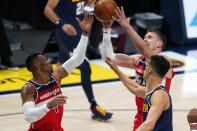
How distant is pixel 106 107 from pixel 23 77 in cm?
242

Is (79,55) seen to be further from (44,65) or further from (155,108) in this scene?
(155,108)

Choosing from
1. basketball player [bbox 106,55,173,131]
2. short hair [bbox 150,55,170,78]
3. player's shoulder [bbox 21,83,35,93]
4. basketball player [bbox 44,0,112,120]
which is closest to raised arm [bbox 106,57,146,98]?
basketball player [bbox 106,55,173,131]

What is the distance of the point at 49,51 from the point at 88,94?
4.49m

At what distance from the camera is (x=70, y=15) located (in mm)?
6910

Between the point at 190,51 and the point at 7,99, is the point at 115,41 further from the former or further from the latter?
the point at 7,99

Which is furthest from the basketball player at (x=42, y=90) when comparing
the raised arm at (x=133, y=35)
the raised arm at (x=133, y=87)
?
the raised arm at (x=133, y=87)

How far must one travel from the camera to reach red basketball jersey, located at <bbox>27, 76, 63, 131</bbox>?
15.2 feet

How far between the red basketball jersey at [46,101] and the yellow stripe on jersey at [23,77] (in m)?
3.70

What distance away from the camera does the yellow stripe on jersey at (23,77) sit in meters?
8.61

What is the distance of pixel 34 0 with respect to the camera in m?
12.6

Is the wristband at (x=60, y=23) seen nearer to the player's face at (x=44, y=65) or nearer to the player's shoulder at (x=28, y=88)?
the player's face at (x=44, y=65)

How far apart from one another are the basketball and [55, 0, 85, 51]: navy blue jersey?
65.4 inches

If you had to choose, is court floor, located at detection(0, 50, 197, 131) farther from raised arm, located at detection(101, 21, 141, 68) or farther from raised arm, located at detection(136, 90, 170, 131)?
raised arm, located at detection(136, 90, 170, 131)

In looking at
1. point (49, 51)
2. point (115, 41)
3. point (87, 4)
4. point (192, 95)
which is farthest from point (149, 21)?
point (87, 4)
